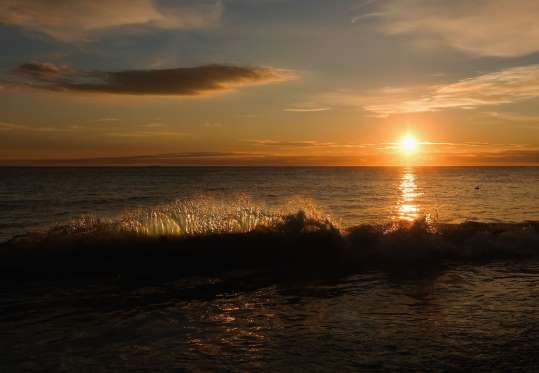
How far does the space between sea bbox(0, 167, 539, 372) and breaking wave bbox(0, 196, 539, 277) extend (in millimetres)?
61

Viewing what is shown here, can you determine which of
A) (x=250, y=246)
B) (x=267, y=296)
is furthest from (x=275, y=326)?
Result: (x=250, y=246)

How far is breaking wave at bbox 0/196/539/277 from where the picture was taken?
13.6m

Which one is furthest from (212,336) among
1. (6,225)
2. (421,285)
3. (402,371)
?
(6,225)

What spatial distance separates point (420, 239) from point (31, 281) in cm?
1202

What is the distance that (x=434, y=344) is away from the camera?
724 centimetres

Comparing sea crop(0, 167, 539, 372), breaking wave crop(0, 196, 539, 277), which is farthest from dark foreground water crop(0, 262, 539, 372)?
breaking wave crop(0, 196, 539, 277)

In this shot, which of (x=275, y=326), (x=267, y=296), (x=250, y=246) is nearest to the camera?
(x=275, y=326)

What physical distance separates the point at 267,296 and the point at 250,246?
17.9 ft

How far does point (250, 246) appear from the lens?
51.8 ft

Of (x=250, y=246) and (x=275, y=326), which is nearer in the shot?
(x=275, y=326)

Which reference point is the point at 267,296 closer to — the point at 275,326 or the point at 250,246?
the point at 275,326

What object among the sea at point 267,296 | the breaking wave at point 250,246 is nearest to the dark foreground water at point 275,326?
the sea at point 267,296

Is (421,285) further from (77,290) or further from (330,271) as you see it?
(77,290)

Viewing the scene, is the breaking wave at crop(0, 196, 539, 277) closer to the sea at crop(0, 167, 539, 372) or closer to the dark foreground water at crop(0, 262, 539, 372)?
the sea at crop(0, 167, 539, 372)
